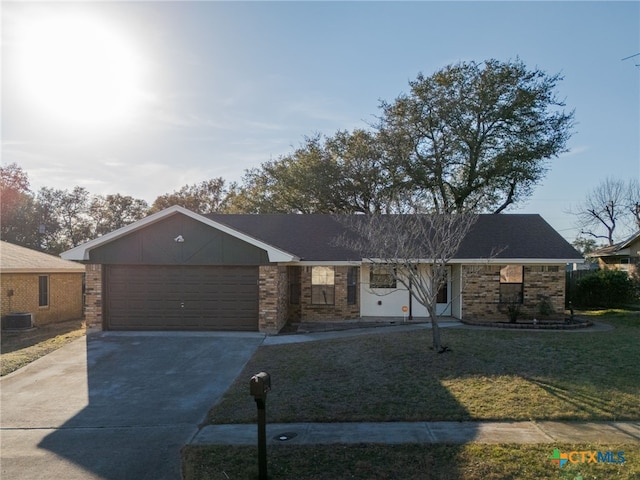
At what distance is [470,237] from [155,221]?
1155cm

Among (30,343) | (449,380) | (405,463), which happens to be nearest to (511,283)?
(449,380)

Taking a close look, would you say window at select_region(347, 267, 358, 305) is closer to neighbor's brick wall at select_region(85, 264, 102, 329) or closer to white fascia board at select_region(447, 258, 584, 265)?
white fascia board at select_region(447, 258, 584, 265)

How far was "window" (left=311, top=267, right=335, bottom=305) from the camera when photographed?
643 inches

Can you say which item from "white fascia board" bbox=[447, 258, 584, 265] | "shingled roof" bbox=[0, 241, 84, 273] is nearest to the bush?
"white fascia board" bbox=[447, 258, 584, 265]

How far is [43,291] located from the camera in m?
17.9

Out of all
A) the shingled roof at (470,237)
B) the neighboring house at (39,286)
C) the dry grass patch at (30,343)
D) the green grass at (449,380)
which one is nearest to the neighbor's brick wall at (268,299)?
the green grass at (449,380)

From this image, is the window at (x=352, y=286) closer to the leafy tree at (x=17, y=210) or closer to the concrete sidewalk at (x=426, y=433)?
the concrete sidewalk at (x=426, y=433)

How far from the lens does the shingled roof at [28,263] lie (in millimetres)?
15922

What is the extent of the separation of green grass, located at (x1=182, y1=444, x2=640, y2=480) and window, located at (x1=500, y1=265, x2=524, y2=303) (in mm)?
11164

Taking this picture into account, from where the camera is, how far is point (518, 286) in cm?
1599

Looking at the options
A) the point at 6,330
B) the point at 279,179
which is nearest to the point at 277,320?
the point at 6,330

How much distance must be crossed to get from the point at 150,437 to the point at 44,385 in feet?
13.6

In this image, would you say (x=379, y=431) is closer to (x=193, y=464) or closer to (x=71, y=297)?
(x=193, y=464)

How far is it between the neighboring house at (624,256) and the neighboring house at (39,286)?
24.5 m
